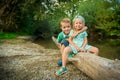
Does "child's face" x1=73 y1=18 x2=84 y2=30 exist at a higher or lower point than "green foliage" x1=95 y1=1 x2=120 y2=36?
higher

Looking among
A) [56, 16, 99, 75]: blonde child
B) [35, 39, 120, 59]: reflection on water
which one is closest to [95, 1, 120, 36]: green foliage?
[35, 39, 120, 59]: reflection on water

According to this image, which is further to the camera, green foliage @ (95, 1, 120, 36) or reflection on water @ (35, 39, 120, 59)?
green foliage @ (95, 1, 120, 36)

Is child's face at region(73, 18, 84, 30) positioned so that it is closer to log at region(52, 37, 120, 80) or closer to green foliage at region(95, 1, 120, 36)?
log at region(52, 37, 120, 80)

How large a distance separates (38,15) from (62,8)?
102 inches

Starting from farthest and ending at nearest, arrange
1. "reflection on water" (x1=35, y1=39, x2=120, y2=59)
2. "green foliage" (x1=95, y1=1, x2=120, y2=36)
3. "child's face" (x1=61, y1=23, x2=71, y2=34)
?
"green foliage" (x1=95, y1=1, x2=120, y2=36), "reflection on water" (x1=35, y1=39, x2=120, y2=59), "child's face" (x1=61, y1=23, x2=71, y2=34)

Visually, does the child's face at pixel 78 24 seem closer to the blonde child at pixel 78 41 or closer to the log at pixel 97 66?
the blonde child at pixel 78 41

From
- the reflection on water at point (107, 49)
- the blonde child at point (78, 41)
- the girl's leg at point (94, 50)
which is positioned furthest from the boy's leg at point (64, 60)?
the reflection on water at point (107, 49)

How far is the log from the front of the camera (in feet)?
15.8

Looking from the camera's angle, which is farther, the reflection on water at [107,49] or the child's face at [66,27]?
the reflection on water at [107,49]

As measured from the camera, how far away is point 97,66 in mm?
5332

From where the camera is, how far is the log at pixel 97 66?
4805mm

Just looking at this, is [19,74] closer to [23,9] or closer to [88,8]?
[23,9]

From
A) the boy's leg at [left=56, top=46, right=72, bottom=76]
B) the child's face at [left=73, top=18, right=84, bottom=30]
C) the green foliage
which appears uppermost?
the child's face at [left=73, top=18, right=84, bottom=30]

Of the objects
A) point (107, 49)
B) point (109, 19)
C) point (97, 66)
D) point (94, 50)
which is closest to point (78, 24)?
point (94, 50)
